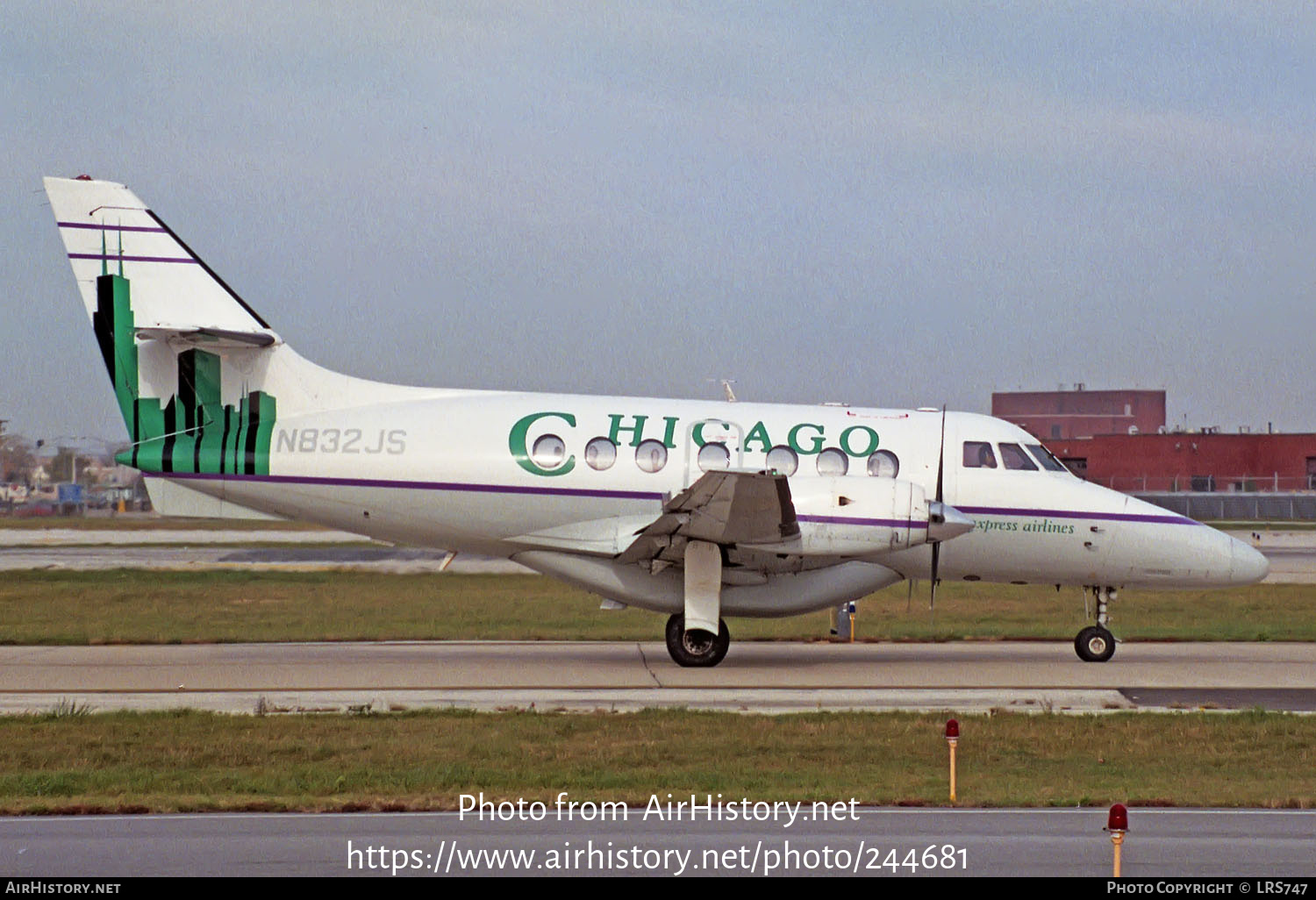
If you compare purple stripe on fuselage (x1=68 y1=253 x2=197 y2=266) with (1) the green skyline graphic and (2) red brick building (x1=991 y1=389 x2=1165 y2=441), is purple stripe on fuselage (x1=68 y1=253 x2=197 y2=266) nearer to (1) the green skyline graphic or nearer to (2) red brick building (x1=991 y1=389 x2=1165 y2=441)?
(1) the green skyline graphic

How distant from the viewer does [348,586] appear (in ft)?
112

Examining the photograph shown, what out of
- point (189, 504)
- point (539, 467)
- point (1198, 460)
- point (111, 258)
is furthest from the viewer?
point (1198, 460)

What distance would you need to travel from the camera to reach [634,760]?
514 inches

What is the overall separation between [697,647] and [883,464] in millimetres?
3918

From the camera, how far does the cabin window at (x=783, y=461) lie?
2027 centimetres

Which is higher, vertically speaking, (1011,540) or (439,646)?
(1011,540)

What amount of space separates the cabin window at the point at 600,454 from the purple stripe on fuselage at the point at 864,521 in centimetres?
296

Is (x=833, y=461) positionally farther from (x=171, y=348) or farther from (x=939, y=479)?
(x=171, y=348)

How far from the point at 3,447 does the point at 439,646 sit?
8033 centimetres

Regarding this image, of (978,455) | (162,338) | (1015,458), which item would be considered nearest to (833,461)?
(978,455)

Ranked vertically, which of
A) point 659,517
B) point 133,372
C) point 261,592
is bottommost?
point 261,592

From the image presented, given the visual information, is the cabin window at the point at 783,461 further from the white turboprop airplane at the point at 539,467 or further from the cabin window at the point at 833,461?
the cabin window at the point at 833,461
